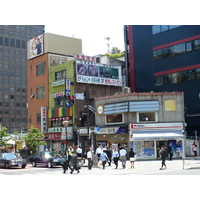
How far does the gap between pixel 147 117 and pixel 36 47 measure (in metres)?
24.5

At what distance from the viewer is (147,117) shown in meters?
36.8

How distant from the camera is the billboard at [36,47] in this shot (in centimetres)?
5162

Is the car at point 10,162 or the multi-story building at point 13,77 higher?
the multi-story building at point 13,77

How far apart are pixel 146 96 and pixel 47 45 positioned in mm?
20796

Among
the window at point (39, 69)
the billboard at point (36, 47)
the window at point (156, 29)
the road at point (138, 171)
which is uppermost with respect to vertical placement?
the window at point (156, 29)

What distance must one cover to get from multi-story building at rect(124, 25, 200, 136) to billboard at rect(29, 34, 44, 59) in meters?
14.0

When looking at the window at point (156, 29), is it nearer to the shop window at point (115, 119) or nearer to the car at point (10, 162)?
the shop window at point (115, 119)

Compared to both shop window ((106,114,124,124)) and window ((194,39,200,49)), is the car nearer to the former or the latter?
shop window ((106,114,124,124))

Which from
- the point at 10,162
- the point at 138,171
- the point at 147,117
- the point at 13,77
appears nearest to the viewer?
the point at 138,171

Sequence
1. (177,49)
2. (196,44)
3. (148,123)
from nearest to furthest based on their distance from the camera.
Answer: (148,123)
(196,44)
(177,49)

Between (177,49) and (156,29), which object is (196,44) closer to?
(177,49)

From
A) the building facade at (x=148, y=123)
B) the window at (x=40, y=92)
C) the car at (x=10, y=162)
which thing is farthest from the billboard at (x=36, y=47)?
the car at (x=10, y=162)

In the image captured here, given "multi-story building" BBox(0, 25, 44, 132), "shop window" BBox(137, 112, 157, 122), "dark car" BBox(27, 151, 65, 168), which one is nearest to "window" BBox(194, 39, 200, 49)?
"shop window" BBox(137, 112, 157, 122)

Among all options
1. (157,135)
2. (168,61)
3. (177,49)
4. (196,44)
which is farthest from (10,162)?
(196,44)
